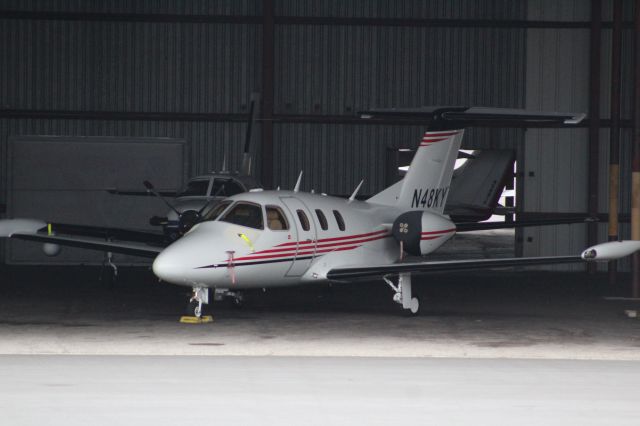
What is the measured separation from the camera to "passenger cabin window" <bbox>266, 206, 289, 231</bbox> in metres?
18.0

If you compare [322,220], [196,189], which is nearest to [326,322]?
[322,220]

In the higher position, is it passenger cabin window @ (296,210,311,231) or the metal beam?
the metal beam

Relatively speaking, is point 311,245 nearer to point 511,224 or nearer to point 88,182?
point 511,224

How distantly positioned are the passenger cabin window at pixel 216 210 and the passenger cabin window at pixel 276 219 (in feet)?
2.18

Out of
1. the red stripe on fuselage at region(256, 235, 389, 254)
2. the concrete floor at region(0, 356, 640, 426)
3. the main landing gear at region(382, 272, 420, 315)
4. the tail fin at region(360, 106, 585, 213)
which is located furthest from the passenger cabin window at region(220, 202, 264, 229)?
the concrete floor at region(0, 356, 640, 426)

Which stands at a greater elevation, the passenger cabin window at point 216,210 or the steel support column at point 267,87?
the steel support column at point 267,87

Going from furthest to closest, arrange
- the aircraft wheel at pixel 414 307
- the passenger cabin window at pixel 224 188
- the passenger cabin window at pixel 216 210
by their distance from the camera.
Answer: the passenger cabin window at pixel 224 188, the aircraft wheel at pixel 414 307, the passenger cabin window at pixel 216 210

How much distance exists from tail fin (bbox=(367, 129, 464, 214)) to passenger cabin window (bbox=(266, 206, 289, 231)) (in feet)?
12.5

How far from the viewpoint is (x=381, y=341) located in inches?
621

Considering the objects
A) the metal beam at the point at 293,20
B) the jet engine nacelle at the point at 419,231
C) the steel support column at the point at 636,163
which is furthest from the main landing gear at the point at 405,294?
the metal beam at the point at 293,20

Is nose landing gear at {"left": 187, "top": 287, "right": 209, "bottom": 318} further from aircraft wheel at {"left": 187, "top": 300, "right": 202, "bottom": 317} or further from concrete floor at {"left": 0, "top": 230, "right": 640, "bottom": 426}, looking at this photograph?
concrete floor at {"left": 0, "top": 230, "right": 640, "bottom": 426}

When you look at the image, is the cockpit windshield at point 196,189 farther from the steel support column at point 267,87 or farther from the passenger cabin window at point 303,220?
the passenger cabin window at point 303,220

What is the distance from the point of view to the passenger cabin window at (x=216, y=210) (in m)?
17.8

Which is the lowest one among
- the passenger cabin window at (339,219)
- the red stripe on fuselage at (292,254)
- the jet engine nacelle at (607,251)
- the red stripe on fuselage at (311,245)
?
the red stripe on fuselage at (292,254)
